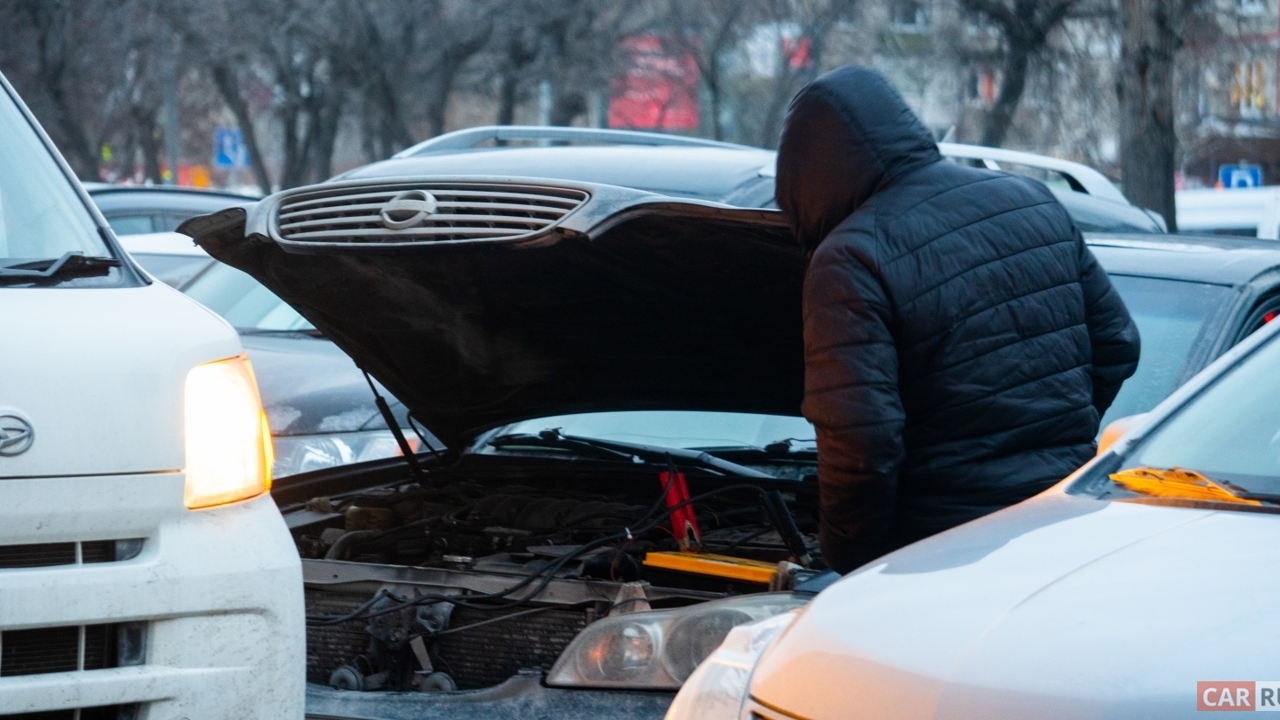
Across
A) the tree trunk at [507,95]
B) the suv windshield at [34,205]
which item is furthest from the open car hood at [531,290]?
the tree trunk at [507,95]

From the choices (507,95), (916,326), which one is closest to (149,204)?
(916,326)

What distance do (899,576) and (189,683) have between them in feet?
4.12

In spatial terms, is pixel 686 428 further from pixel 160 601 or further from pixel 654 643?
pixel 160 601

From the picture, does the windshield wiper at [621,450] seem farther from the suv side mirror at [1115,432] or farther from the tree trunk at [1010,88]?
the tree trunk at [1010,88]

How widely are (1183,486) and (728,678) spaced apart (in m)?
0.80

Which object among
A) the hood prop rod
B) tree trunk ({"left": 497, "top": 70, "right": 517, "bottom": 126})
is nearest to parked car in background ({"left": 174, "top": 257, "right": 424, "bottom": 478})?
the hood prop rod

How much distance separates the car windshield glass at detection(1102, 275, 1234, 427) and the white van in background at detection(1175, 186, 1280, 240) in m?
12.5

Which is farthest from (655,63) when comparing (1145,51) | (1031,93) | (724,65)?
(1145,51)

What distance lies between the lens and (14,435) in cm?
261

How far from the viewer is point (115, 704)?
8.73 feet

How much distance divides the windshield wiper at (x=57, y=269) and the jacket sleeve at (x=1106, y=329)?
6.64 feet

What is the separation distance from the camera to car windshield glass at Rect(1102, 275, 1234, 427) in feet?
13.0

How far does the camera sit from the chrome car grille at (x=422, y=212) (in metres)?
3.23

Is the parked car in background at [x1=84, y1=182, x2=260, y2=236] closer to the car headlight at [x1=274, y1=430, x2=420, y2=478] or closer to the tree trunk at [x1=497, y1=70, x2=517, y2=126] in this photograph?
the car headlight at [x1=274, y1=430, x2=420, y2=478]
